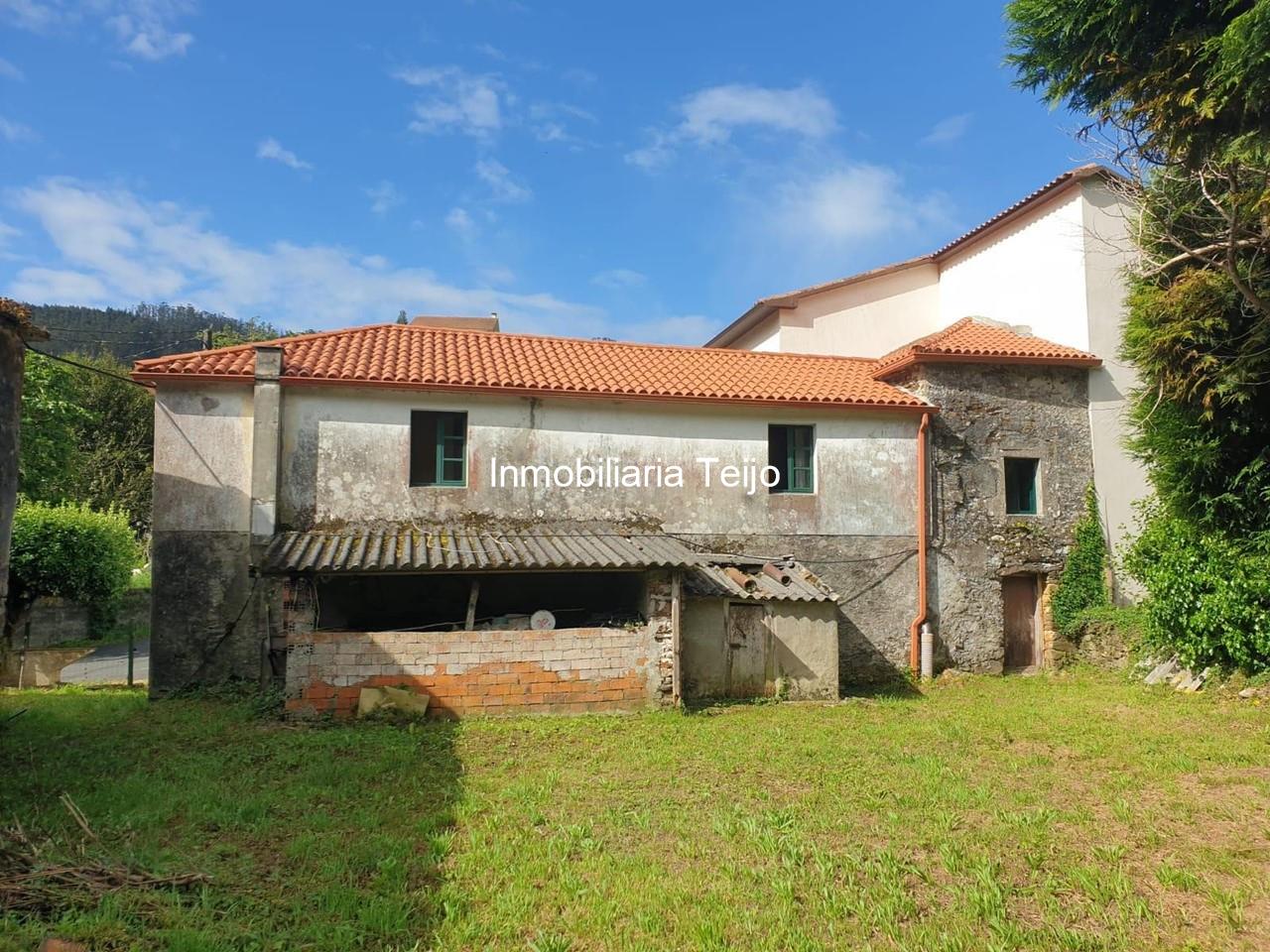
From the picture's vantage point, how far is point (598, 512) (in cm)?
1336

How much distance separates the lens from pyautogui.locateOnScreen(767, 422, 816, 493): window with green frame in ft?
46.8

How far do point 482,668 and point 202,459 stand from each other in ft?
17.9

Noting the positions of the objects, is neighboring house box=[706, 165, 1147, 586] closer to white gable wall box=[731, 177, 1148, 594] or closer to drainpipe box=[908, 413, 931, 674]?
white gable wall box=[731, 177, 1148, 594]

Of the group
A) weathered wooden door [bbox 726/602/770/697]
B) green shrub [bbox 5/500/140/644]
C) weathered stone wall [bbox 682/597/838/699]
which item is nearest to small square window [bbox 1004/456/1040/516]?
weathered stone wall [bbox 682/597/838/699]

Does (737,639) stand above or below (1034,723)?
above

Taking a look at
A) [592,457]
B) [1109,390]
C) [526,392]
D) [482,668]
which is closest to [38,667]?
[482,668]

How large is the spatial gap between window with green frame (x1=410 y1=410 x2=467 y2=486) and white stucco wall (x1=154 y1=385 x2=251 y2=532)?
2.43 m

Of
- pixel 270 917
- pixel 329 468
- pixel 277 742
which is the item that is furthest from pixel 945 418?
pixel 270 917

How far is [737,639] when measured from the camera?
40.2ft

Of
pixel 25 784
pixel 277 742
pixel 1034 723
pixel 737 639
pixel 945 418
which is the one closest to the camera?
pixel 25 784

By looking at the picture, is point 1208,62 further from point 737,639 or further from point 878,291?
point 878,291

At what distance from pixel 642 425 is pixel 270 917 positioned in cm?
974

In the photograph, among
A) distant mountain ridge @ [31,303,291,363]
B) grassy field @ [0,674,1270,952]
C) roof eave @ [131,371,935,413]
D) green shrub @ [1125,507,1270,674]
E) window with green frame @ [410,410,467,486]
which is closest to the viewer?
grassy field @ [0,674,1270,952]

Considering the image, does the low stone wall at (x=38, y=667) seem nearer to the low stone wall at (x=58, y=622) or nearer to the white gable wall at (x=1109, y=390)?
the low stone wall at (x=58, y=622)
